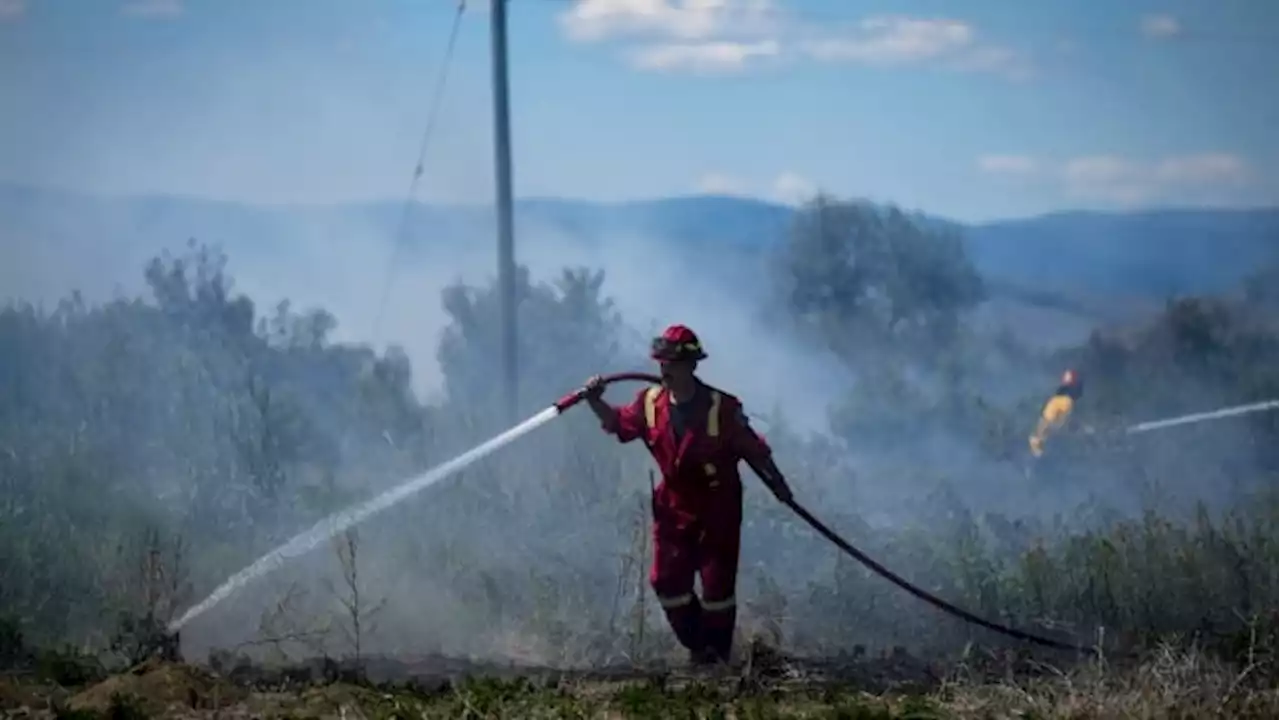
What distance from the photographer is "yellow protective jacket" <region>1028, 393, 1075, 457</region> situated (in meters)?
14.1

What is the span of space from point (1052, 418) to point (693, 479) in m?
4.54

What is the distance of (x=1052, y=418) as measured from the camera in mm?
14117

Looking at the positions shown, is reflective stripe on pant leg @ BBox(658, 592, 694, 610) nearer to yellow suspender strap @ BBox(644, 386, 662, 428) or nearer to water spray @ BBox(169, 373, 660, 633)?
yellow suspender strap @ BBox(644, 386, 662, 428)

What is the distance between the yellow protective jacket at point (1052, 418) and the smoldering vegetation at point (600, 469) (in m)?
0.15

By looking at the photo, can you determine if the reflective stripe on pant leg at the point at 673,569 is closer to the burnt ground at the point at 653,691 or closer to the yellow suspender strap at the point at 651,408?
the burnt ground at the point at 653,691

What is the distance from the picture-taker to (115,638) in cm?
1072

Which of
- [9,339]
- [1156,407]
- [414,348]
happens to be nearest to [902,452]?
[1156,407]

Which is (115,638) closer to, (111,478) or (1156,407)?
(111,478)

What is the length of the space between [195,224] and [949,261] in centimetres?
566

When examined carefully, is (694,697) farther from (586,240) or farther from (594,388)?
(586,240)

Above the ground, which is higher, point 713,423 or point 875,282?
point 875,282

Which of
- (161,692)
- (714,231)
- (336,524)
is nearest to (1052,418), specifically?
(714,231)

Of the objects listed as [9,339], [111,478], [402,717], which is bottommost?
[402,717]

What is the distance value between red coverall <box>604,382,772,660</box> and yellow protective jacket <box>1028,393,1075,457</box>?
4229 millimetres
